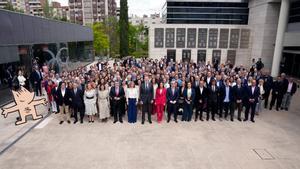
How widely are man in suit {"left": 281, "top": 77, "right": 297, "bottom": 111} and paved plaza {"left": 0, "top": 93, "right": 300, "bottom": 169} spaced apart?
1.72 meters

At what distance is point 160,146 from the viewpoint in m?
6.50

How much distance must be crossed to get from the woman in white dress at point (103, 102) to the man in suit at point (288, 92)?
8467 millimetres

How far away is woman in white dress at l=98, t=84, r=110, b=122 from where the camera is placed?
8188 mm

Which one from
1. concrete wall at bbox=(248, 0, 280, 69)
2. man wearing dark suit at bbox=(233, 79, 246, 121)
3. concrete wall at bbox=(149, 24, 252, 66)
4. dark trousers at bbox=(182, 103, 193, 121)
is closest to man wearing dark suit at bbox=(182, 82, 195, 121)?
dark trousers at bbox=(182, 103, 193, 121)

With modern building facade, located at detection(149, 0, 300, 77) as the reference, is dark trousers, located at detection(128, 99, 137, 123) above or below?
below

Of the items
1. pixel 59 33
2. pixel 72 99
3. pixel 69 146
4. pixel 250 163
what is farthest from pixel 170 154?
pixel 59 33

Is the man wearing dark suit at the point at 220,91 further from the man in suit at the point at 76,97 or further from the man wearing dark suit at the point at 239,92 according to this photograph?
the man in suit at the point at 76,97

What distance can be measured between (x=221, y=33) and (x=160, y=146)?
24.1m

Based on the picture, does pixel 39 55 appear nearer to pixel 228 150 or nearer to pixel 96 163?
pixel 96 163

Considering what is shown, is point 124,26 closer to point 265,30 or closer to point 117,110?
point 265,30

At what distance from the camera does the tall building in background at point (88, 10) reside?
69.4 meters

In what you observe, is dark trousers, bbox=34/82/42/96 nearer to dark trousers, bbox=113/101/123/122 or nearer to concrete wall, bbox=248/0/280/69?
dark trousers, bbox=113/101/123/122

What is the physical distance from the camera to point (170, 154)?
19.8 feet

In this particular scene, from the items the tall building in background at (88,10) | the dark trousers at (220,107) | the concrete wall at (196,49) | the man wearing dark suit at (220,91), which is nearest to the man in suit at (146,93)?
the man wearing dark suit at (220,91)
